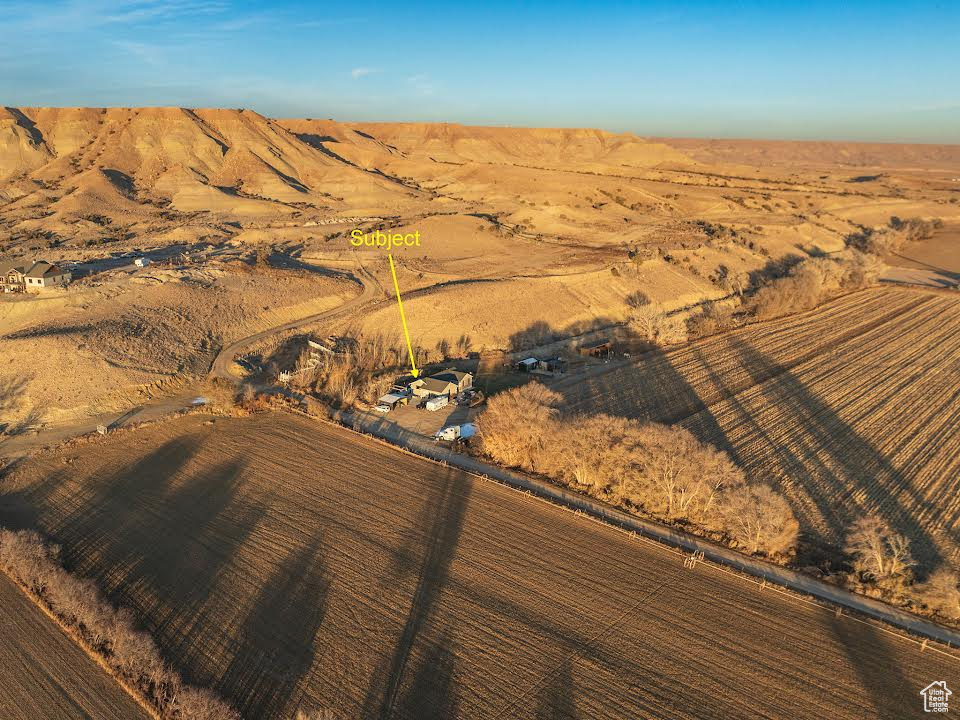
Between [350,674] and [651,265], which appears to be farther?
[651,265]

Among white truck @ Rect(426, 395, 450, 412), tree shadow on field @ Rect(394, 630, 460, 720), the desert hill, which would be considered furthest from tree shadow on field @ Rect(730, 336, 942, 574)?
the desert hill

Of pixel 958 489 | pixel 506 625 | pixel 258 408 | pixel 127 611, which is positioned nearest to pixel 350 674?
pixel 506 625

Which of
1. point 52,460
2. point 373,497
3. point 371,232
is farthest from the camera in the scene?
point 371,232

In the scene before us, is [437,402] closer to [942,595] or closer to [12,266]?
[942,595]

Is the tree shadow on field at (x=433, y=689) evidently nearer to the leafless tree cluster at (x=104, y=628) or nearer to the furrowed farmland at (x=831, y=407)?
the leafless tree cluster at (x=104, y=628)

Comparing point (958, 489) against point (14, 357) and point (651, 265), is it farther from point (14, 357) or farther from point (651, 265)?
point (14, 357)

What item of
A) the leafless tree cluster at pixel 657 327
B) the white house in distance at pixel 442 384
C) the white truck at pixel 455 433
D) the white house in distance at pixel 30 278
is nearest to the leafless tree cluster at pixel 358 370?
the white house in distance at pixel 442 384

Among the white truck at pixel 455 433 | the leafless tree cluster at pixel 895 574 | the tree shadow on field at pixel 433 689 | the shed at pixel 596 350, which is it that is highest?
the leafless tree cluster at pixel 895 574
